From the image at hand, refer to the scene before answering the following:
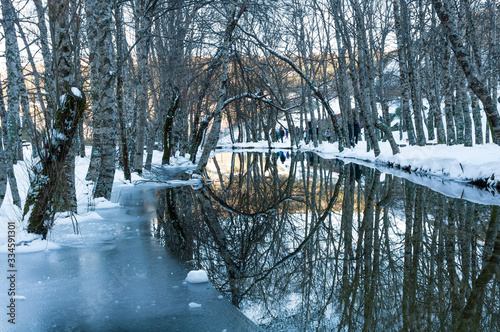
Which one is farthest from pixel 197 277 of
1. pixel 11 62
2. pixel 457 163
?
pixel 457 163

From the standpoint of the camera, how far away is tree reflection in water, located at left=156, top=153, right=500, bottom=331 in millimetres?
3143

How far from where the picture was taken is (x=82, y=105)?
5207mm

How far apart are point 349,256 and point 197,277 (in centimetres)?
175

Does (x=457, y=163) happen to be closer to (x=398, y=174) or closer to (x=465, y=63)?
(x=398, y=174)

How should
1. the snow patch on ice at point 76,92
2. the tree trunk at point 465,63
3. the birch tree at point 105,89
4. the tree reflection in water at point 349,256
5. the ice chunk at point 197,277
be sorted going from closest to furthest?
the tree reflection in water at point 349,256 → the ice chunk at point 197,277 → the snow patch on ice at point 76,92 → the birch tree at point 105,89 → the tree trunk at point 465,63

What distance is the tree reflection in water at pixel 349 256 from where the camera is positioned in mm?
3143

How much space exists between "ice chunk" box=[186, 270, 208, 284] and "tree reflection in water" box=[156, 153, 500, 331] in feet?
0.42

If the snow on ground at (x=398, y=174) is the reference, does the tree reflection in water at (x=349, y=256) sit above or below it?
below

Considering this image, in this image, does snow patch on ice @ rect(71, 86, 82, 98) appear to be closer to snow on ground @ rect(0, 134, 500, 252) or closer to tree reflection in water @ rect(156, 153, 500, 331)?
snow on ground @ rect(0, 134, 500, 252)

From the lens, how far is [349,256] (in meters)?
4.59

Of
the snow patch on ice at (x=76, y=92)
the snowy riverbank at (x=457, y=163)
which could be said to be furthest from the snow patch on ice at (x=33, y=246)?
the snowy riverbank at (x=457, y=163)

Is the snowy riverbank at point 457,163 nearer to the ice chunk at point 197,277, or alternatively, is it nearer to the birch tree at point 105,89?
the ice chunk at point 197,277

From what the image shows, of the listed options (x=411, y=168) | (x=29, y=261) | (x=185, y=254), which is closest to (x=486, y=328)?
(x=185, y=254)

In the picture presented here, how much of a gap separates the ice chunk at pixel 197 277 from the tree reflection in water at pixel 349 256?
128mm
